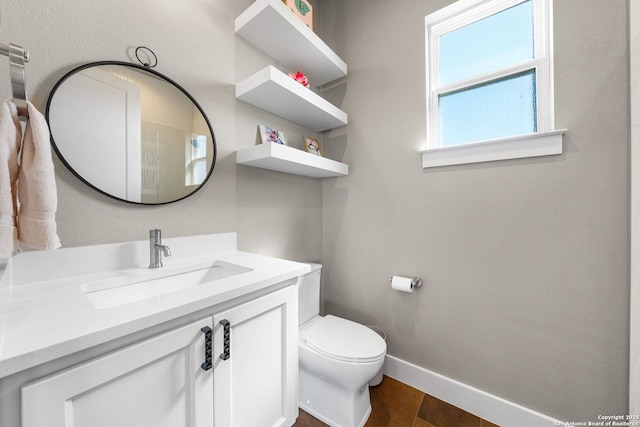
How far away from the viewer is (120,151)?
1.01 m

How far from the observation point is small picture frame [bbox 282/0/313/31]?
1.44m

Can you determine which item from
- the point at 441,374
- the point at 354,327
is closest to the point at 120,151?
the point at 354,327

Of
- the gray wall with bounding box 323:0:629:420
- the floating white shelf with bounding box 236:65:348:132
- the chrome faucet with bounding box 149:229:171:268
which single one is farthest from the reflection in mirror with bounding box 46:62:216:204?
the gray wall with bounding box 323:0:629:420

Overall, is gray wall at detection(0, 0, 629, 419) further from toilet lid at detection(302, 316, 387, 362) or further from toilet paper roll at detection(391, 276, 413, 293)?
toilet lid at detection(302, 316, 387, 362)

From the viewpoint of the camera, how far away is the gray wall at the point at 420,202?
1029 millimetres

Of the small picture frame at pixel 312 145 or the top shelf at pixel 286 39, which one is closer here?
the top shelf at pixel 286 39

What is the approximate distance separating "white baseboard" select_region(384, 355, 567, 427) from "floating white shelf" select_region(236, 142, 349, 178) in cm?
138

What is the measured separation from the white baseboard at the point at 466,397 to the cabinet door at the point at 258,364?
845 mm

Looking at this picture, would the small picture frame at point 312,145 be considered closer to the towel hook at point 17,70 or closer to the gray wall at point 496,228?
the gray wall at point 496,228

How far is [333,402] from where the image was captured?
1.28 meters

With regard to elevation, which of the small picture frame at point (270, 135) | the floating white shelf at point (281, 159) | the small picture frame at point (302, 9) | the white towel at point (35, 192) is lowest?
the white towel at point (35, 192)

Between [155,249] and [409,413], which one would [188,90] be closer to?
[155,249]

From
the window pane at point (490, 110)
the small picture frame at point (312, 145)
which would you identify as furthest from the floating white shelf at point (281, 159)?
the window pane at point (490, 110)

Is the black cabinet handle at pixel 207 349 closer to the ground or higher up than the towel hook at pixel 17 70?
closer to the ground
